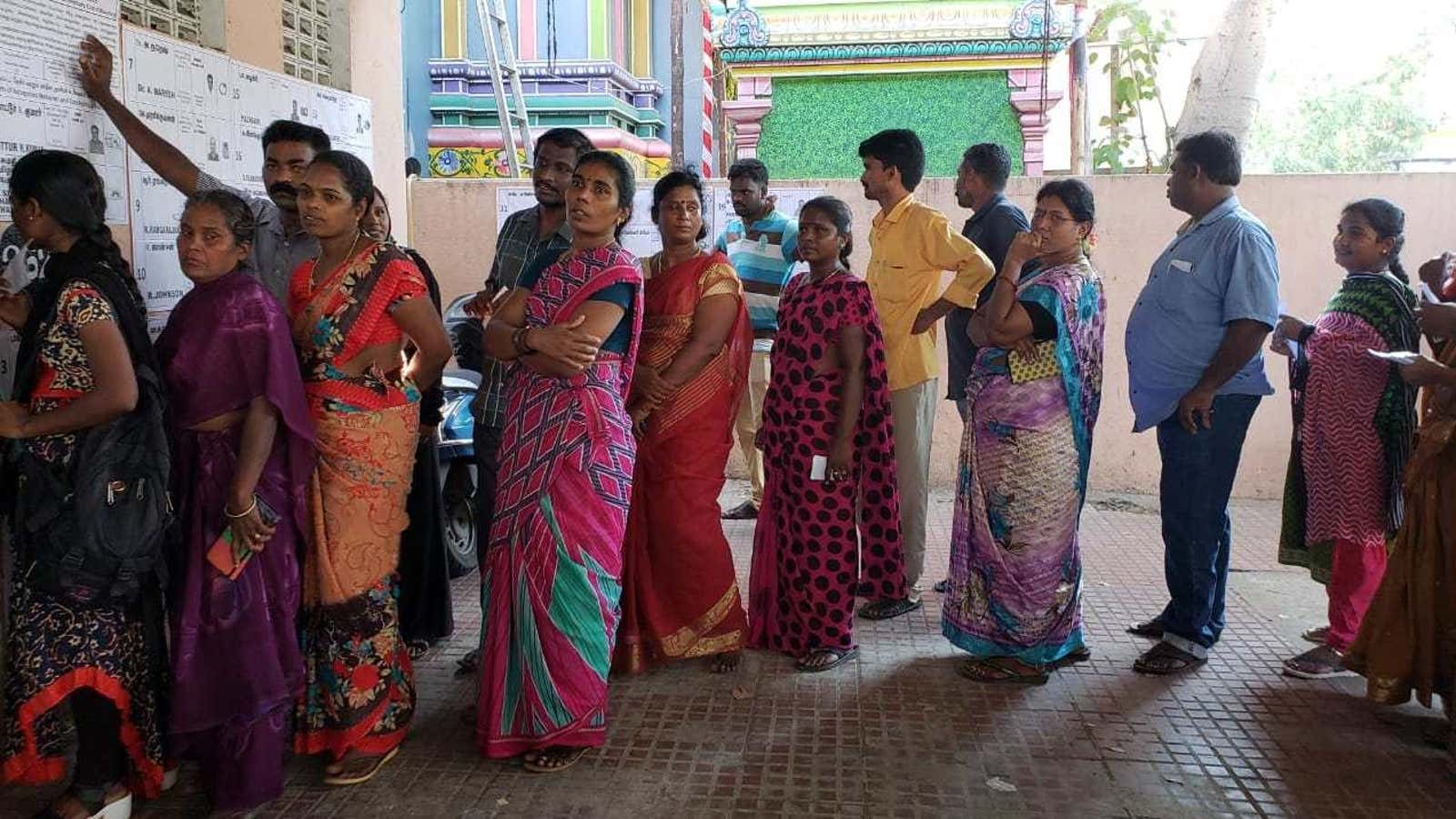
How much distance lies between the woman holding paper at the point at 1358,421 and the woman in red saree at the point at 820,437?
5.35ft

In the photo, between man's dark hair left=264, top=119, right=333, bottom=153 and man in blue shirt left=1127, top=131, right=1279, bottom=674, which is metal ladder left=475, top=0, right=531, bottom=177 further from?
man in blue shirt left=1127, top=131, right=1279, bottom=674

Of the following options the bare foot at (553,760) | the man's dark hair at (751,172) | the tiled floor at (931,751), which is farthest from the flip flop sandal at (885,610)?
the man's dark hair at (751,172)

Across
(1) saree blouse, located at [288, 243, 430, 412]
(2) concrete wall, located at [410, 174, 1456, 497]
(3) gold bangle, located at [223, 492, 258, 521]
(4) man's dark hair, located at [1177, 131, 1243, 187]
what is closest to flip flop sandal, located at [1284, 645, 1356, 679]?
(4) man's dark hair, located at [1177, 131, 1243, 187]

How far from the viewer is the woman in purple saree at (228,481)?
268 cm

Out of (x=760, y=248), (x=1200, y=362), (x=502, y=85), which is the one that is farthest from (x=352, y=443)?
(x=502, y=85)

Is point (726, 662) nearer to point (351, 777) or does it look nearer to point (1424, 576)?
point (351, 777)

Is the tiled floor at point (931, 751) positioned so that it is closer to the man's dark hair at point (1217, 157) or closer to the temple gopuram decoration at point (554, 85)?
the man's dark hair at point (1217, 157)

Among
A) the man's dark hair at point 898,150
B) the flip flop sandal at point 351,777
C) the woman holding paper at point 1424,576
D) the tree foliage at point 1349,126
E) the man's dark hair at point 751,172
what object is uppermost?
the tree foliage at point 1349,126

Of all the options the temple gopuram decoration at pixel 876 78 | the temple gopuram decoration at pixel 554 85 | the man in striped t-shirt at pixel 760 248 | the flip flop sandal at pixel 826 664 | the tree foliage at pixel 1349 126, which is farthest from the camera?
the tree foliage at pixel 1349 126

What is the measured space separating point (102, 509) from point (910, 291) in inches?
122

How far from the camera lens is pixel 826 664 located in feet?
12.8

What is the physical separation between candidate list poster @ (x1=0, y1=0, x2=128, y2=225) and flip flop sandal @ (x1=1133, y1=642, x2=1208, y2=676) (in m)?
3.90

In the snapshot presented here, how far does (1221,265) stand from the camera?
3.72 metres

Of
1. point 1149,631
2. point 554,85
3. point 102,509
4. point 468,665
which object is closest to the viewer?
point 102,509
